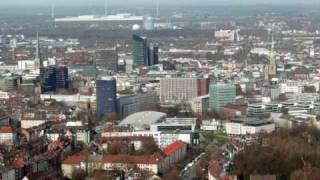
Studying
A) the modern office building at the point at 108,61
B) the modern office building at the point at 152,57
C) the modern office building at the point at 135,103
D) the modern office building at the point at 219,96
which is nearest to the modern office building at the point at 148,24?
the modern office building at the point at 152,57

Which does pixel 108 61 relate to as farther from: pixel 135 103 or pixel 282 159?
pixel 282 159

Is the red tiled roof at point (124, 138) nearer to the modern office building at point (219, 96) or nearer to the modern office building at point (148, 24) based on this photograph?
the modern office building at point (219, 96)

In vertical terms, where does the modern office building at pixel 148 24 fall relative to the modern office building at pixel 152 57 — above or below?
below

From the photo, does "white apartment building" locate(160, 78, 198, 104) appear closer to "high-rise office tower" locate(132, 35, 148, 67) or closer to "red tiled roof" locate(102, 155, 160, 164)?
"high-rise office tower" locate(132, 35, 148, 67)

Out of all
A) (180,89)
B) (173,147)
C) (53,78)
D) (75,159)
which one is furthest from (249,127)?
(53,78)

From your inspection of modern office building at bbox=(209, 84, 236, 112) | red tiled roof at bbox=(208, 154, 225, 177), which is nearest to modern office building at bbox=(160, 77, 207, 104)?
modern office building at bbox=(209, 84, 236, 112)

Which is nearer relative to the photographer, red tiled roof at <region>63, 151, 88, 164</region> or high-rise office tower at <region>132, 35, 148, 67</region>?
red tiled roof at <region>63, 151, 88, 164</region>
